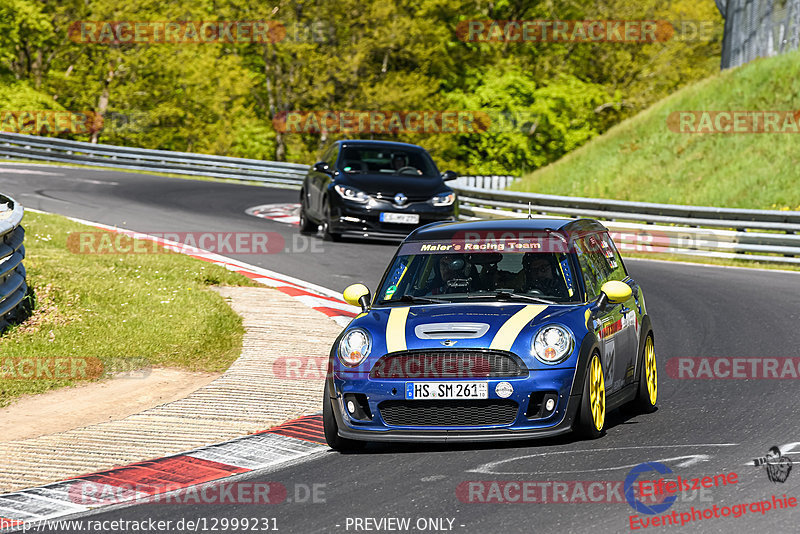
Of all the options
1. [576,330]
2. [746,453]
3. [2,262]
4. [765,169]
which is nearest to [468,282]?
[576,330]

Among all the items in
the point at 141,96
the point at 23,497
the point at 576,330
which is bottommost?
the point at 23,497

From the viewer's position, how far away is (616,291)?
789 centimetres

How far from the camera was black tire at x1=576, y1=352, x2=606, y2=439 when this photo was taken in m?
7.35

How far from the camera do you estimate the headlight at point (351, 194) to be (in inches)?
753

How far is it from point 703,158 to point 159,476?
976 inches

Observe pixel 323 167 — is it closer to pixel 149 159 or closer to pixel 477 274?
pixel 477 274

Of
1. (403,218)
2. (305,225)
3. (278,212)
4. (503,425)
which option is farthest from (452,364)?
(278,212)

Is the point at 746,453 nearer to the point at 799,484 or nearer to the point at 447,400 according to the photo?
the point at 799,484

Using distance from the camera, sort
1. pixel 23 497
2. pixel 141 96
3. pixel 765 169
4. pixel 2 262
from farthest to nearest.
Answer: pixel 141 96 → pixel 765 169 → pixel 2 262 → pixel 23 497

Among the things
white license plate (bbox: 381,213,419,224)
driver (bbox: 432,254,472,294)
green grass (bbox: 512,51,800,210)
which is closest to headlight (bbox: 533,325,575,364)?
driver (bbox: 432,254,472,294)

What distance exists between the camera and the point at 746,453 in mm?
7035

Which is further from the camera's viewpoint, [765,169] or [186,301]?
[765,169]

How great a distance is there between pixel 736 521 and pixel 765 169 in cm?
2338

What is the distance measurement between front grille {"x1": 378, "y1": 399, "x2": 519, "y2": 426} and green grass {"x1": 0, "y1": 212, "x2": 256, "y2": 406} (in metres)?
3.55
